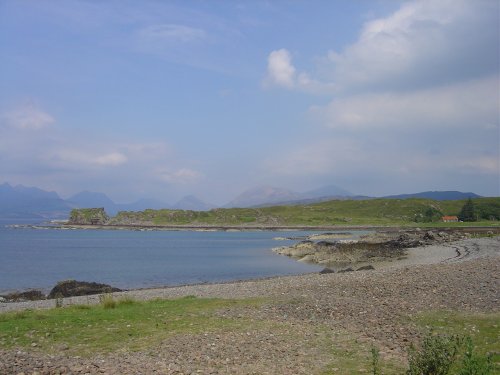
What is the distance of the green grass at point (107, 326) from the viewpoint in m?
15.7

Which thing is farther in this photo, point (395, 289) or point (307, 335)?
point (395, 289)

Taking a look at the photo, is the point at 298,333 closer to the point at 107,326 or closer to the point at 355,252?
the point at 107,326

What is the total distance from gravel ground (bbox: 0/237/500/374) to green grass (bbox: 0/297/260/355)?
0.94 metres

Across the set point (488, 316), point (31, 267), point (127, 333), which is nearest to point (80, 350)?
point (127, 333)

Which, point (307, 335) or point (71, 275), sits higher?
point (307, 335)

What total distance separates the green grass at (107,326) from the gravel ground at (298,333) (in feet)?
3.09

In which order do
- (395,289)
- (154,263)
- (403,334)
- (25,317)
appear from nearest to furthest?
(403,334) → (25,317) → (395,289) → (154,263)

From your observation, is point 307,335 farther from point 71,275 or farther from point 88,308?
point 71,275

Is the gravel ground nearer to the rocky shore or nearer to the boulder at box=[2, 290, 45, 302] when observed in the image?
the boulder at box=[2, 290, 45, 302]

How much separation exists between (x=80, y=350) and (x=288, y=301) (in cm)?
1109

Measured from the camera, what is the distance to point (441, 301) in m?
A: 21.9

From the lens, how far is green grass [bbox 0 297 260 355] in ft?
51.6

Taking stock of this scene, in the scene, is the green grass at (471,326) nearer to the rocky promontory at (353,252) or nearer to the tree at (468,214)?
the rocky promontory at (353,252)

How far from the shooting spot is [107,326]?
725 inches
